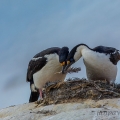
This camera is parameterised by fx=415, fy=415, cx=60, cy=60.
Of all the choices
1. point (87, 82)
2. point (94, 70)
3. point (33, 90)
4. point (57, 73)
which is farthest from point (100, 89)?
point (33, 90)

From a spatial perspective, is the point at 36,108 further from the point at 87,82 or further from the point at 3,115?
the point at 87,82

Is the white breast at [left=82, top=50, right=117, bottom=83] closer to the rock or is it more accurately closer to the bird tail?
the bird tail

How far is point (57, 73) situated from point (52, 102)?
3108 millimetres

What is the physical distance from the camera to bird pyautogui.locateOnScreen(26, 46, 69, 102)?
14008 millimetres

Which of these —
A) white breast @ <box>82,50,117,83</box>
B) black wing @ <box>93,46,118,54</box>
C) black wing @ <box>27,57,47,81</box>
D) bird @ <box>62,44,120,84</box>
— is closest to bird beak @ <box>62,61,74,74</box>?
bird @ <box>62,44,120,84</box>

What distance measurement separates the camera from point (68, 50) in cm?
1421

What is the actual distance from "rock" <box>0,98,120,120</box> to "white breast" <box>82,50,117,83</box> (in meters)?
2.60

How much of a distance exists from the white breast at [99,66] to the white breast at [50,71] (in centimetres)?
109

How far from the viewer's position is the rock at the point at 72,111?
28.3ft

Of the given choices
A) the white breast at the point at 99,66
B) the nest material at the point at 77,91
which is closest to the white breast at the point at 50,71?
the white breast at the point at 99,66

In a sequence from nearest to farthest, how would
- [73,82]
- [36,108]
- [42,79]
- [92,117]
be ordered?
[92,117]
[36,108]
[73,82]
[42,79]

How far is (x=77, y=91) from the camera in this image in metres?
11.3

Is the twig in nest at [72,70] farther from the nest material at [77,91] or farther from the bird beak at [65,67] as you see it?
the nest material at [77,91]

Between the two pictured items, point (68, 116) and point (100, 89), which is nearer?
point (68, 116)
